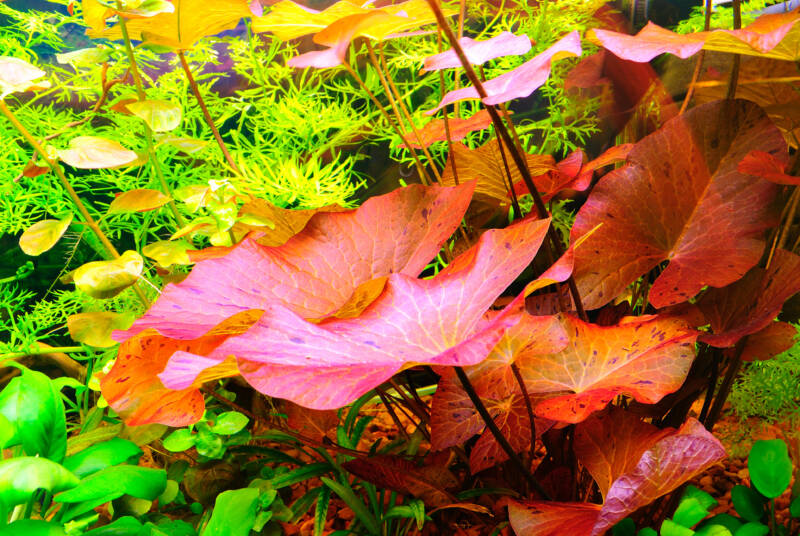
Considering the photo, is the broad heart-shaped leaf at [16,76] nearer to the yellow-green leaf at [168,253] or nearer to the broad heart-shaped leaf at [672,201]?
the yellow-green leaf at [168,253]

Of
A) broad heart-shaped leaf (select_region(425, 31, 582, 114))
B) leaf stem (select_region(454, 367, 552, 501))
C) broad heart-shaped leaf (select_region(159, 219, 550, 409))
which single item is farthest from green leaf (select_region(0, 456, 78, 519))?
broad heart-shaped leaf (select_region(425, 31, 582, 114))

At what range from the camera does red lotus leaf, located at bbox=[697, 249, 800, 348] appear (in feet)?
2.08

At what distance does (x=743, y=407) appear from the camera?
97 cm

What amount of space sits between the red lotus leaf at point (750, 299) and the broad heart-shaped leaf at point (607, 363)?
5cm

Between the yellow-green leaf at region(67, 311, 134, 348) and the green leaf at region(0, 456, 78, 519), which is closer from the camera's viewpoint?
the green leaf at region(0, 456, 78, 519)

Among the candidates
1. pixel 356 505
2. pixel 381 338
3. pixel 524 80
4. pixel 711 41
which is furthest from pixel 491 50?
pixel 356 505

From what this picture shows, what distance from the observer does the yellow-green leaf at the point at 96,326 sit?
80 centimetres

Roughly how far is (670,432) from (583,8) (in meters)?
1.02

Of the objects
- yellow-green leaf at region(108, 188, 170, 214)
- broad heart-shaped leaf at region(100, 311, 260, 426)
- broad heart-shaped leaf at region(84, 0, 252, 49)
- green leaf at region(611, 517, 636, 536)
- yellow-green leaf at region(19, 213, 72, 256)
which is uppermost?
broad heart-shaped leaf at region(84, 0, 252, 49)

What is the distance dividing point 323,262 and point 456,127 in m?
0.36

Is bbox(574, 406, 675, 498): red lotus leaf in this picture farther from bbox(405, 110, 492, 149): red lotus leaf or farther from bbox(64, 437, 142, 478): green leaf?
bbox(64, 437, 142, 478): green leaf

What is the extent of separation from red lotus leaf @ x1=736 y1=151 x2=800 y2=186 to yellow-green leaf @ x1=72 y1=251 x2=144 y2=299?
859mm

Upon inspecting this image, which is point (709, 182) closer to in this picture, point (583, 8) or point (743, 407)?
point (743, 407)

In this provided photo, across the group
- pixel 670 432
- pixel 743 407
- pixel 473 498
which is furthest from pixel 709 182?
pixel 473 498
